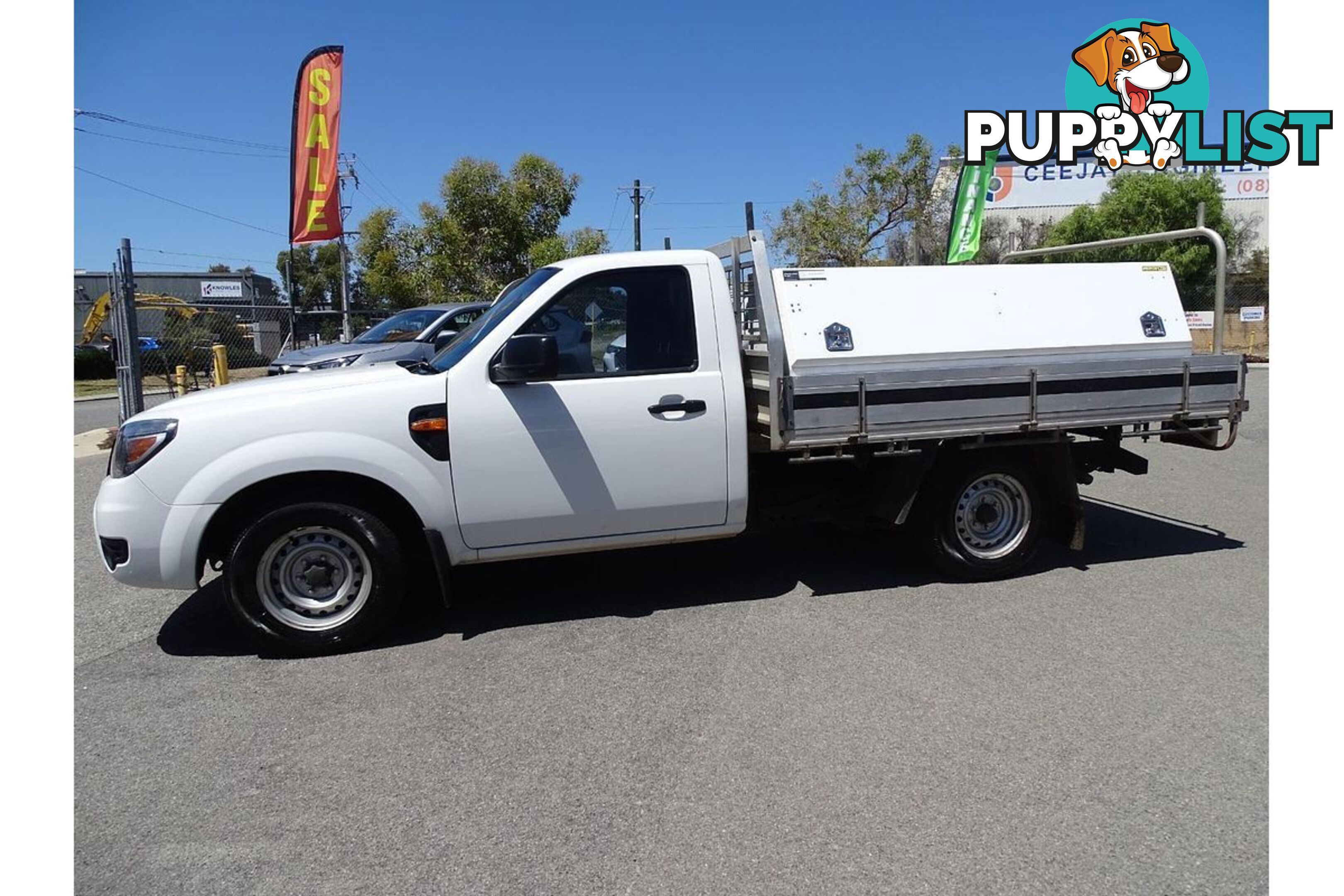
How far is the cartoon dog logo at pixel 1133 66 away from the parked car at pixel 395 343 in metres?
12.3

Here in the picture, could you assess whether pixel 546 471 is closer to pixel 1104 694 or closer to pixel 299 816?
pixel 299 816

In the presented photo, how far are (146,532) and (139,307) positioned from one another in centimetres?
1247

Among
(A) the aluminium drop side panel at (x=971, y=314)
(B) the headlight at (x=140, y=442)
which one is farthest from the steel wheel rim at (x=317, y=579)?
(A) the aluminium drop side panel at (x=971, y=314)

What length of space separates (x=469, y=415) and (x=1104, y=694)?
11.3ft

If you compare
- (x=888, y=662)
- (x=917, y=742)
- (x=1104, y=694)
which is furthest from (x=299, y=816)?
(x=1104, y=694)

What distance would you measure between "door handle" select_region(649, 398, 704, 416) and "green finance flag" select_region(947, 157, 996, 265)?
11.5 m

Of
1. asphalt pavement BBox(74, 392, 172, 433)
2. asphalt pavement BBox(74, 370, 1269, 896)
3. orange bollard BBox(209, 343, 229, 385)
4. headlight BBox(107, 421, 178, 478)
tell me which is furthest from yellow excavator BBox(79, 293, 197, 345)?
asphalt pavement BBox(74, 370, 1269, 896)

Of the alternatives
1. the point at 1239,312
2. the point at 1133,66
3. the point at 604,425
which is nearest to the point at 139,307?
the point at 604,425

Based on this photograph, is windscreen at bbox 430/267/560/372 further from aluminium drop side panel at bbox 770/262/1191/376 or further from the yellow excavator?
the yellow excavator

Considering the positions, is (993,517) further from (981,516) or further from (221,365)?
(221,365)

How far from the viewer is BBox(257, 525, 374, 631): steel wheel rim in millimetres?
4809

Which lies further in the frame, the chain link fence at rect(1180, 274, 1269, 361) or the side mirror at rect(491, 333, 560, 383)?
the chain link fence at rect(1180, 274, 1269, 361)

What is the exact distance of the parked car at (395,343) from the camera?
12.0 m

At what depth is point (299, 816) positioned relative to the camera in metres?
3.35
